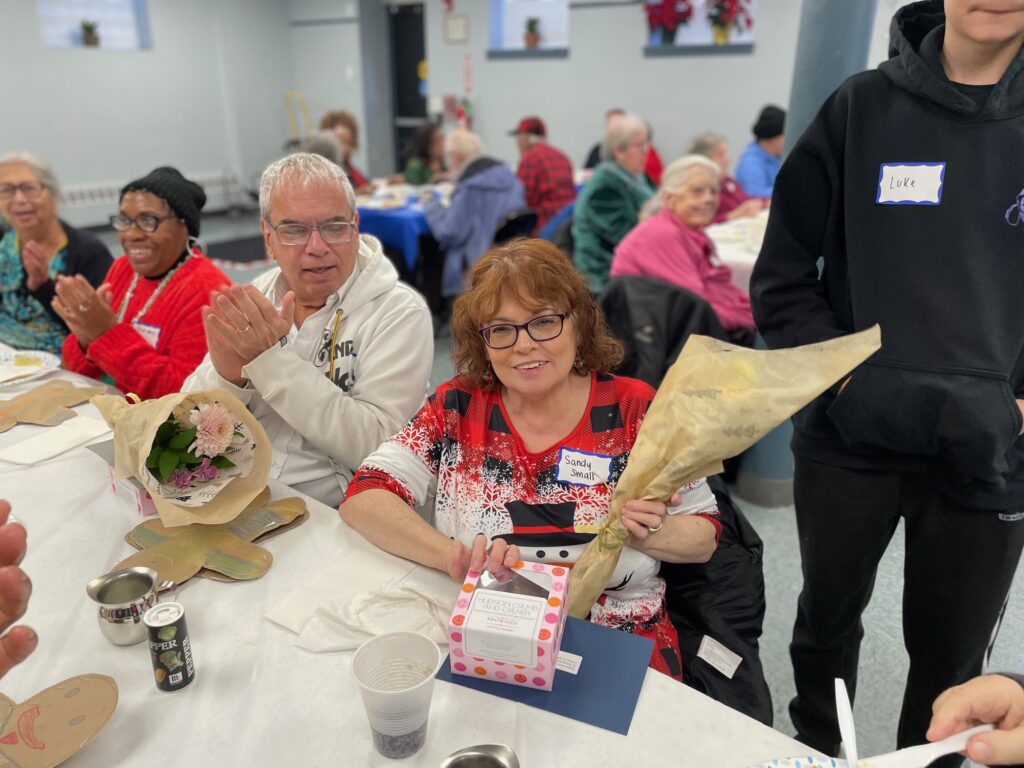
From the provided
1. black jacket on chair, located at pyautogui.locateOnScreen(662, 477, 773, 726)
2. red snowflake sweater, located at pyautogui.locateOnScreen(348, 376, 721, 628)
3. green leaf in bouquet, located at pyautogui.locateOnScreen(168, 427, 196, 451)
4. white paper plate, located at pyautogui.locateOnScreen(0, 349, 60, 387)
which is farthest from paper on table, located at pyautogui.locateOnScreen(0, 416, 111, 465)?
black jacket on chair, located at pyautogui.locateOnScreen(662, 477, 773, 726)

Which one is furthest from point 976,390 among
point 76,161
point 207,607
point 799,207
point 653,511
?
point 76,161

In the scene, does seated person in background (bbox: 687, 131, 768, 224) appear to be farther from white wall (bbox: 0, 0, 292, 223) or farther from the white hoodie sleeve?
white wall (bbox: 0, 0, 292, 223)

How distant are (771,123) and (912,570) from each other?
4417 mm

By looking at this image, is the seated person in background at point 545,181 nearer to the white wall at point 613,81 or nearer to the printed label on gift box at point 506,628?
the white wall at point 613,81

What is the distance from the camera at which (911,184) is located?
1226mm

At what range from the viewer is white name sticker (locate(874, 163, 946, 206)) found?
121 cm

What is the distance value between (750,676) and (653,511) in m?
0.38

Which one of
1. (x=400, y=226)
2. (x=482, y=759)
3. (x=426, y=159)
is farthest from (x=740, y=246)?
(x=426, y=159)

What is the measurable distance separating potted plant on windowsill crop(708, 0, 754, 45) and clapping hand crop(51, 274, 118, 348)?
22.1ft

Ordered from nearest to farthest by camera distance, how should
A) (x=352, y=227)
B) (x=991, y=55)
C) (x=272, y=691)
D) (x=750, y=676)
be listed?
(x=272, y=691), (x=991, y=55), (x=750, y=676), (x=352, y=227)

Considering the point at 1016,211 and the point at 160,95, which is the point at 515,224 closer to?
the point at 1016,211

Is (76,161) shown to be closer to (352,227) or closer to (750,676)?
(352,227)

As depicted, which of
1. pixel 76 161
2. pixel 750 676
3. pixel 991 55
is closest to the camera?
pixel 991 55

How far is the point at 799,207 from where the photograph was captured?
1374mm
